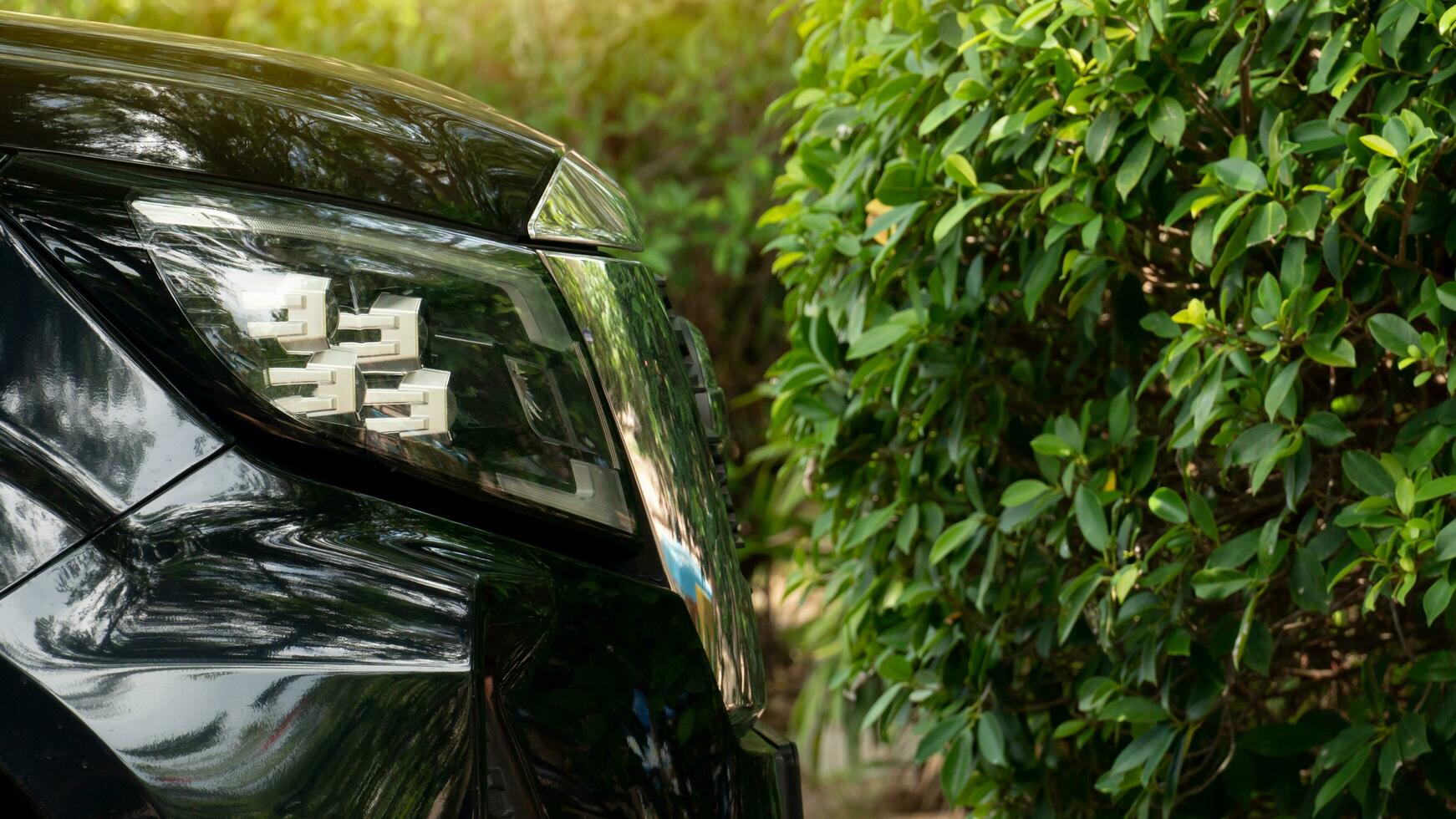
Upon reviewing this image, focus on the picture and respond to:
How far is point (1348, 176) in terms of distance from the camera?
166 cm

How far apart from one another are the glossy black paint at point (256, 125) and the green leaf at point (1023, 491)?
2.99 ft

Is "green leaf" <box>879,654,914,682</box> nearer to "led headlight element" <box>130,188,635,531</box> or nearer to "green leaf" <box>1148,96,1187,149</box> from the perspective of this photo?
"green leaf" <box>1148,96,1187,149</box>

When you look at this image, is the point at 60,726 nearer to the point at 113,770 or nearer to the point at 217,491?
the point at 113,770

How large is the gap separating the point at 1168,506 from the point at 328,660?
119 centimetres

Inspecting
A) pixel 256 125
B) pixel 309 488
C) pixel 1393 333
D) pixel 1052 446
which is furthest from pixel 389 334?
pixel 1393 333

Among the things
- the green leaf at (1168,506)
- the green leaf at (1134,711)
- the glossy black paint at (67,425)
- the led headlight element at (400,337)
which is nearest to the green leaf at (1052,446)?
the green leaf at (1168,506)

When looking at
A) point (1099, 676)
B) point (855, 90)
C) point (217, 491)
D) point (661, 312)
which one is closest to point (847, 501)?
point (1099, 676)

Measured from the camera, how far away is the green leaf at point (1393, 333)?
1.53m

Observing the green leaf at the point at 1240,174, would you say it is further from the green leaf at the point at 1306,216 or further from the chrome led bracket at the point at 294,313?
the chrome led bracket at the point at 294,313

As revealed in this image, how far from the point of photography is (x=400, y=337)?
3.47ft

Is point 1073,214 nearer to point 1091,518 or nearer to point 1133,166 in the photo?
point 1133,166

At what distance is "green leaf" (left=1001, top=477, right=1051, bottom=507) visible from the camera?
6.10 ft

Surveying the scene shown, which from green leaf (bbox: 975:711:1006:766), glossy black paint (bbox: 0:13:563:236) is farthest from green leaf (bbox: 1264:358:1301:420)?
glossy black paint (bbox: 0:13:563:236)

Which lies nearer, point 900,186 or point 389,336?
point 389,336
